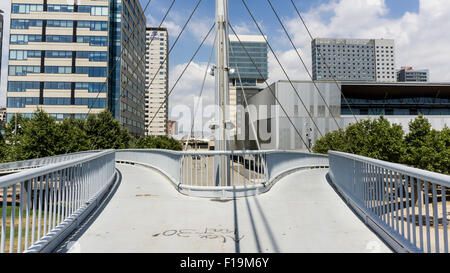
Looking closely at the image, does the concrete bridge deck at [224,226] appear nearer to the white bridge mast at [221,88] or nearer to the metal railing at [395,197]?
the metal railing at [395,197]

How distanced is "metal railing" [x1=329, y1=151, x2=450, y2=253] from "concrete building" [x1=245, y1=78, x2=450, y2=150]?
3775 centimetres

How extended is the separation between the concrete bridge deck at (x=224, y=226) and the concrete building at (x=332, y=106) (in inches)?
1502

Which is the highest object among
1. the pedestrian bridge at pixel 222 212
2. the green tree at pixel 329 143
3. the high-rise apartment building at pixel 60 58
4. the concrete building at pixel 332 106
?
the high-rise apartment building at pixel 60 58

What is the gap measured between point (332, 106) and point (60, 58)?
5846cm

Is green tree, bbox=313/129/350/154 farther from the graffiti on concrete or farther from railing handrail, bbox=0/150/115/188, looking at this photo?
railing handrail, bbox=0/150/115/188

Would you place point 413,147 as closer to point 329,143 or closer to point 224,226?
point 329,143

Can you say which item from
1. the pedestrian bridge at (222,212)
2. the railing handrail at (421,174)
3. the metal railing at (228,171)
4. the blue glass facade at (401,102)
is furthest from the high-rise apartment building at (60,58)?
the railing handrail at (421,174)

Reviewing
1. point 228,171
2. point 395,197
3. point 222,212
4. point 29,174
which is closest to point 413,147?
point 228,171

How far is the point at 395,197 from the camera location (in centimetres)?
369

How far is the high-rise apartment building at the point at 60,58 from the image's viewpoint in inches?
2217

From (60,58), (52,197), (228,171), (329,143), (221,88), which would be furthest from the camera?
(60,58)

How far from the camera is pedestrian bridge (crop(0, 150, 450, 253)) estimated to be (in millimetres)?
3354

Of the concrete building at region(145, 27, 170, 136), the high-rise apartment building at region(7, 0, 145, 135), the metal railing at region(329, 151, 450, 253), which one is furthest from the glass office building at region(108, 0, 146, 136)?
the concrete building at region(145, 27, 170, 136)
